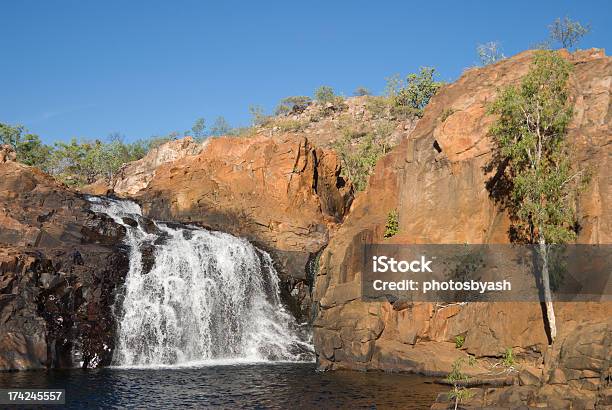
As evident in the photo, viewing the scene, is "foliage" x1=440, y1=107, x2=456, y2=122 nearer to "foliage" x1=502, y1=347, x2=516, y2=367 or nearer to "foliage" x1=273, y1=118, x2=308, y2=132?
"foliage" x1=502, y1=347, x2=516, y2=367

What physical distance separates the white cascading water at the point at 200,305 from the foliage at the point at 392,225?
9.29 m

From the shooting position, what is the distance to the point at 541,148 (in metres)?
30.9

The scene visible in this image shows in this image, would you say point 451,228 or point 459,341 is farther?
point 451,228

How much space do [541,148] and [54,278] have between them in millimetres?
29880

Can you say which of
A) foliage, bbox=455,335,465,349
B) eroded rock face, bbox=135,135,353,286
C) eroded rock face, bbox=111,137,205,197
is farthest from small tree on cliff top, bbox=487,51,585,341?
eroded rock face, bbox=111,137,205,197

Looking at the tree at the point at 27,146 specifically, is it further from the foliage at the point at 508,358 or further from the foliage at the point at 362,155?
the foliage at the point at 508,358

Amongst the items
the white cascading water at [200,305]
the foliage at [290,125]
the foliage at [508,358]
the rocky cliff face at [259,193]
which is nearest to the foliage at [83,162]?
the foliage at [290,125]

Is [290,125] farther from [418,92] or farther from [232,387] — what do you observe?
[232,387]

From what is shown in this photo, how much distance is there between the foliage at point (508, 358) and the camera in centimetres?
2955

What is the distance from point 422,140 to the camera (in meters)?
40.0

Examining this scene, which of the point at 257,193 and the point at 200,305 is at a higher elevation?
the point at 257,193

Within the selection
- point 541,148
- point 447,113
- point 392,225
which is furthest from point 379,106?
point 541,148

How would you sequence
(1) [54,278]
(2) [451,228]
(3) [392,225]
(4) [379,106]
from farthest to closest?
(4) [379,106] → (3) [392,225] → (1) [54,278] → (2) [451,228]

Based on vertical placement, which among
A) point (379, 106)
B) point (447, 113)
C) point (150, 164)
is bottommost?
point (447, 113)
